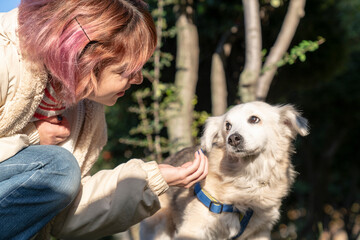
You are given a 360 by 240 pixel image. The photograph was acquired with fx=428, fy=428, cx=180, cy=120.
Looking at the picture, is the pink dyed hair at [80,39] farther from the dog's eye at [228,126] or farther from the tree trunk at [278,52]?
the tree trunk at [278,52]

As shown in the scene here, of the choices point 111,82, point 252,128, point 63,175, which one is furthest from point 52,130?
point 252,128

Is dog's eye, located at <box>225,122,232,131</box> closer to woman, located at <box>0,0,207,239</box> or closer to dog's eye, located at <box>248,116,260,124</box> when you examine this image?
dog's eye, located at <box>248,116,260,124</box>

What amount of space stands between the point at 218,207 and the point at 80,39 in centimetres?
136

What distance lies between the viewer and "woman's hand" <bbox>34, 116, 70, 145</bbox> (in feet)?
7.52

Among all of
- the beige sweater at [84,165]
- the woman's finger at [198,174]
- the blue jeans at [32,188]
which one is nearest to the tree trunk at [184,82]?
the beige sweater at [84,165]

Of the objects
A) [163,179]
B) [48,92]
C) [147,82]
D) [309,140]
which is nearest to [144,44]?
[48,92]

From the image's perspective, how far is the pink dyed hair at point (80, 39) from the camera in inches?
74.9

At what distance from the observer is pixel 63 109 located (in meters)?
2.29

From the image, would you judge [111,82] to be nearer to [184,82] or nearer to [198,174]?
[198,174]

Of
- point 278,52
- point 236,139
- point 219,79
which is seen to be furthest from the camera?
point 219,79

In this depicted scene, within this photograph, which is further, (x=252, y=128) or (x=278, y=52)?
(x=278, y=52)

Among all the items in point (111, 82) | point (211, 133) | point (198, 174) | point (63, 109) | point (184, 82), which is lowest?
point (184, 82)

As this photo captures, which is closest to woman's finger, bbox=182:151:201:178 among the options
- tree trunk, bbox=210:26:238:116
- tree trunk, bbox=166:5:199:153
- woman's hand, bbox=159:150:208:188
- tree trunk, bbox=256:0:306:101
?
woman's hand, bbox=159:150:208:188

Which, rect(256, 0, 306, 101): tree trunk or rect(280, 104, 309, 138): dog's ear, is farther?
rect(256, 0, 306, 101): tree trunk
